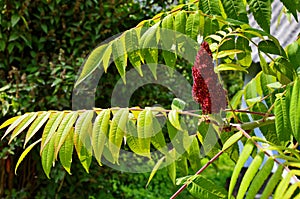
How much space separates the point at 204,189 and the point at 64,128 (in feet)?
1.60

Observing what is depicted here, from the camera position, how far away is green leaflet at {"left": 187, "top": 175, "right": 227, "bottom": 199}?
1.44 m

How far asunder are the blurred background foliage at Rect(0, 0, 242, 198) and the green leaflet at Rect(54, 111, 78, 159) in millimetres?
2139

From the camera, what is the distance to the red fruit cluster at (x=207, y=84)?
1457 mm

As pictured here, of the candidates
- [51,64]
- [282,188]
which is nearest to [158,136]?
[282,188]

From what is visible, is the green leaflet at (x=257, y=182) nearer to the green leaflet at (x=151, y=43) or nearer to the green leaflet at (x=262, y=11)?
the green leaflet at (x=262, y=11)

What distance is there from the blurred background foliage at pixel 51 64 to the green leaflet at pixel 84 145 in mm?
2164

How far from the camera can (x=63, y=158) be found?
5.48 ft

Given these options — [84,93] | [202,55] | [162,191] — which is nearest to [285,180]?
[202,55]

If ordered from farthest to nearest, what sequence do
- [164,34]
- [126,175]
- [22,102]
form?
[126,175] < [22,102] < [164,34]

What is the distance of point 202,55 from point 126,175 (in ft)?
11.3

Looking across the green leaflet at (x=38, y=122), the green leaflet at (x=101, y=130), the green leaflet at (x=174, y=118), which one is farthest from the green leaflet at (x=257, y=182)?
the green leaflet at (x=38, y=122)

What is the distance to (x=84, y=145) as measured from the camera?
167 centimetres

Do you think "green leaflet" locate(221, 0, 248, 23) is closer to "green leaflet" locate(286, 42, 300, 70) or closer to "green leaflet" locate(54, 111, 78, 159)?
"green leaflet" locate(286, 42, 300, 70)

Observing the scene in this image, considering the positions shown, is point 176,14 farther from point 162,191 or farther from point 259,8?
point 162,191
